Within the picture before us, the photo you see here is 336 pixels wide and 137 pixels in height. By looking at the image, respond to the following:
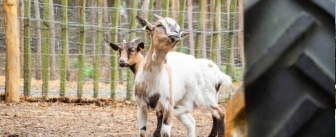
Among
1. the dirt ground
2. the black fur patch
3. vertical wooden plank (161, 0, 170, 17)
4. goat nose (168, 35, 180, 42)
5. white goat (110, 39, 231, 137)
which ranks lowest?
the dirt ground

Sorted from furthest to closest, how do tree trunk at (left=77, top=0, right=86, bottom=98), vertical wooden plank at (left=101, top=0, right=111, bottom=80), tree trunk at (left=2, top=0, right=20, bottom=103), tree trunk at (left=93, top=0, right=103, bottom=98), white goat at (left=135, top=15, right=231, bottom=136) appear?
vertical wooden plank at (left=101, top=0, right=111, bottom=80) < tree trunk at (left=93, top=0, right=103, bottom=98) < tree trunk at (left=77, top=0, right=86, bottom=98) < tree trunk at (left=2, top=0, right=20, bottom=103) < white goat at (left=135, top=15, right=231, bottom=136)

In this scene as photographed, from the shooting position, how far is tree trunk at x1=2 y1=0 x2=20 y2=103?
34.8 ft

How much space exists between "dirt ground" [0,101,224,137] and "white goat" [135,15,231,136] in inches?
18.7

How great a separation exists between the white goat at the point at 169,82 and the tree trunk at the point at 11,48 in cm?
292

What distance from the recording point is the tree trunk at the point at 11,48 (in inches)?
418

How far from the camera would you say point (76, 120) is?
31.8ft

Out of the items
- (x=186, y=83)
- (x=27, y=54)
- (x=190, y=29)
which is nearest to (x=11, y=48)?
(x=27, y=54)

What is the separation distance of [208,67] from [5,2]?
3.45 m

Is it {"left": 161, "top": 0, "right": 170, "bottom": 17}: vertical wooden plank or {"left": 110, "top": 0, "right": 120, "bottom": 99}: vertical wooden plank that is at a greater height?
{"left": 161, "top": 0, "right": 170, "bottom": 17}: vertical wooden plank

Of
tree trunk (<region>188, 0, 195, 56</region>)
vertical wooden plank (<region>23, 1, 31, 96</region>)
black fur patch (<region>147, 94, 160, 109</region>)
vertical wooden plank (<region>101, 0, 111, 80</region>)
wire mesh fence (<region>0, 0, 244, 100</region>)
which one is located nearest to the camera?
black fur patch (<region>147, 94, 160, 109</region>)

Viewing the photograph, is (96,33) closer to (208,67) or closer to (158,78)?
(208,67)

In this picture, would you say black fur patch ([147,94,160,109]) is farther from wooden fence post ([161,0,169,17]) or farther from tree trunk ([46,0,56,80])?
tree trunk ([46,0,56,80])

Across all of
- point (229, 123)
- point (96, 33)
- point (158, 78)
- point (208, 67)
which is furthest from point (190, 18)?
point (229, 123)

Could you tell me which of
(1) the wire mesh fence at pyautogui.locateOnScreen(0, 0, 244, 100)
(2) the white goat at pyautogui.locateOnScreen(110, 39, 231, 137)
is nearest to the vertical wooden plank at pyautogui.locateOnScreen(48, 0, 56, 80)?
(1) the wire mesh fence at pyautogui.locateOnScreen(0, 0, 244, 100)
